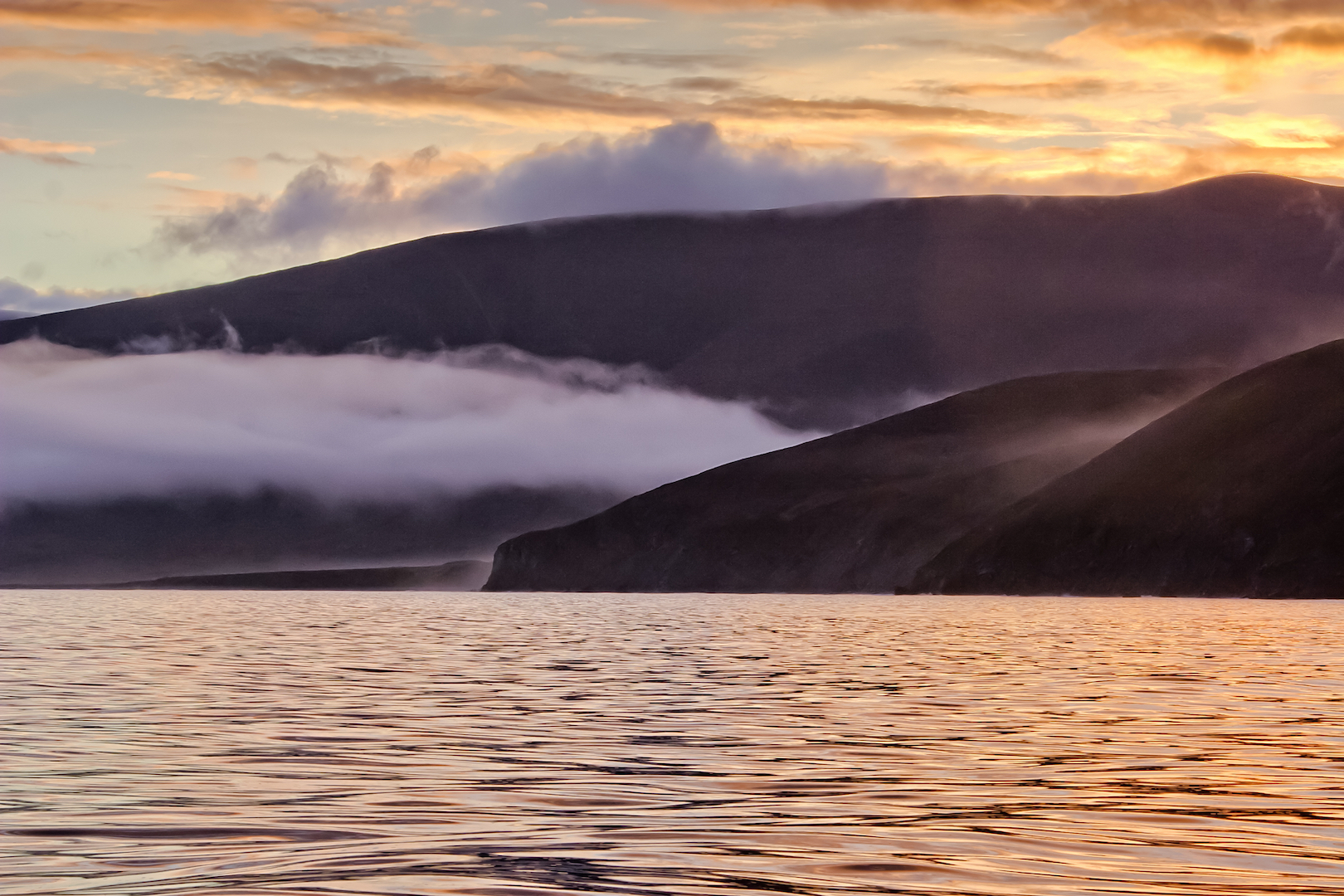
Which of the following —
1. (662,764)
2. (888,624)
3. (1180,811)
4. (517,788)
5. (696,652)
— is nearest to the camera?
(1180,811)

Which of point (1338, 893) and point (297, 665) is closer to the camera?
point (1338, 893)

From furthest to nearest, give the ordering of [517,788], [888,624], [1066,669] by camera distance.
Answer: [888,624]
[1066,669]
[517,788]

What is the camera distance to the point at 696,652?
68562 millimetres

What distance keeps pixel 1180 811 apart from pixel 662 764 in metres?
8.10

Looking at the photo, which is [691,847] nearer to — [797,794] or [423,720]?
[797,794]

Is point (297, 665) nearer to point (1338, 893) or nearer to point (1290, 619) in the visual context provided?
point (1338, 893)

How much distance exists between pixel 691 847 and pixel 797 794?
4.89m

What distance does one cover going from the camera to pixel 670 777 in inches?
1035

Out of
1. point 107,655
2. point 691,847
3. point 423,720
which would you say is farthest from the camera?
point 107,655

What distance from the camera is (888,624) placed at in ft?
352

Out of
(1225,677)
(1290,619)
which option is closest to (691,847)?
(1225,677)

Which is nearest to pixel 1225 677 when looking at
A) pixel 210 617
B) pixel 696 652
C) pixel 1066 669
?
pixel 1066 669

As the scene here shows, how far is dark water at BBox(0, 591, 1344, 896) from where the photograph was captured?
59.8 ft

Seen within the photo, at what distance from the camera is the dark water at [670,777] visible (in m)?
18.2
